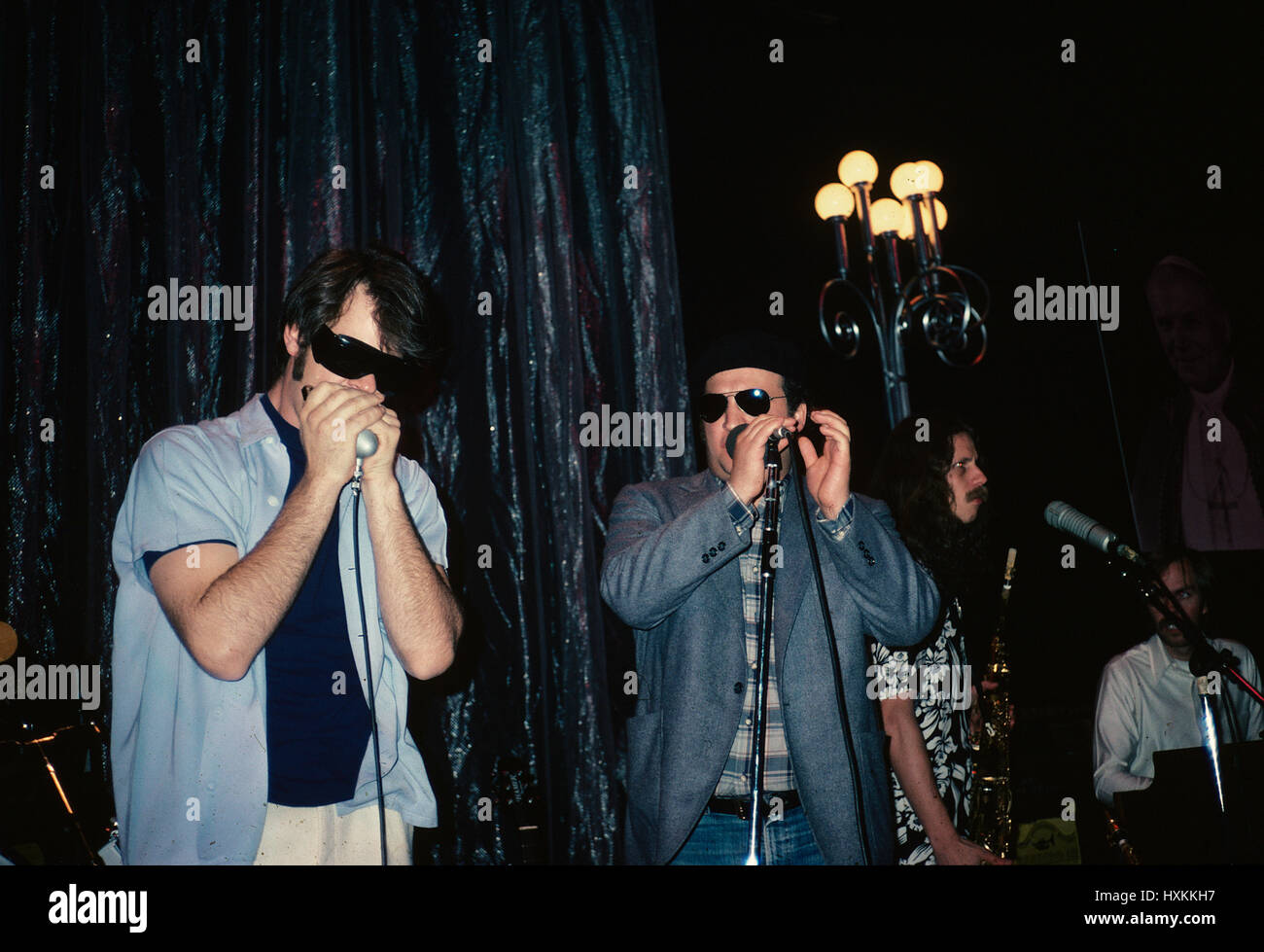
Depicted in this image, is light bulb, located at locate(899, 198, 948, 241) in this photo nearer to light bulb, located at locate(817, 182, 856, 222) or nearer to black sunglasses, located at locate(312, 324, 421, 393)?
light bulb, located at locate(817, 182, 856, 222)

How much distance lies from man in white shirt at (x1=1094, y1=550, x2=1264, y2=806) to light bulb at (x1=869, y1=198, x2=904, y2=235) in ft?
8.75

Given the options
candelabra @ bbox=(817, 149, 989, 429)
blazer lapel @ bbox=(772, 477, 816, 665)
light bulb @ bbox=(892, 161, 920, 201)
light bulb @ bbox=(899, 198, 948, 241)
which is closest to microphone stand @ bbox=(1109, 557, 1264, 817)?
blazer lapel @ bbox=(772, 477, 816, 665)

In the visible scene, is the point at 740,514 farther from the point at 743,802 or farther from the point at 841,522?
the point at 743,802

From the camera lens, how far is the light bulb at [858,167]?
5223 millimetres

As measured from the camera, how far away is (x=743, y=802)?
76.1 inches

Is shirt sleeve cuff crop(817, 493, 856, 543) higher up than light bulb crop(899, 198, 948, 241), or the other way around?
light bulb crop(899, 198, 948, 241)

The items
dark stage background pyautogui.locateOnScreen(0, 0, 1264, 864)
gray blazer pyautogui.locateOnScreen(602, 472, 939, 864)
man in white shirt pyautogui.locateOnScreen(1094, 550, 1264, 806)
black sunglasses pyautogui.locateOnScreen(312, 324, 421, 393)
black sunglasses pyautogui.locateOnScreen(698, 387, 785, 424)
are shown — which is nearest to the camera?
black sunglasses pyautogui.locateOnScreen(312, 324, 421, 393)

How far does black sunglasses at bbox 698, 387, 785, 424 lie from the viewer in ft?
7.07

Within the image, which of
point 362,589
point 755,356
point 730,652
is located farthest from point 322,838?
point 755,356

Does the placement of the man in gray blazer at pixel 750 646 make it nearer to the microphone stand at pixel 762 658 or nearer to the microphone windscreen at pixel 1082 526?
the microphone stand at pixel 762 658

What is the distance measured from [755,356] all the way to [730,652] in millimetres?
762

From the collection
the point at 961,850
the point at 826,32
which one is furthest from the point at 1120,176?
the point at 961,850

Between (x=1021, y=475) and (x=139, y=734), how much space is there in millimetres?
5968

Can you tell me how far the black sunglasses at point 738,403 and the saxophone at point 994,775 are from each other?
2273mm
